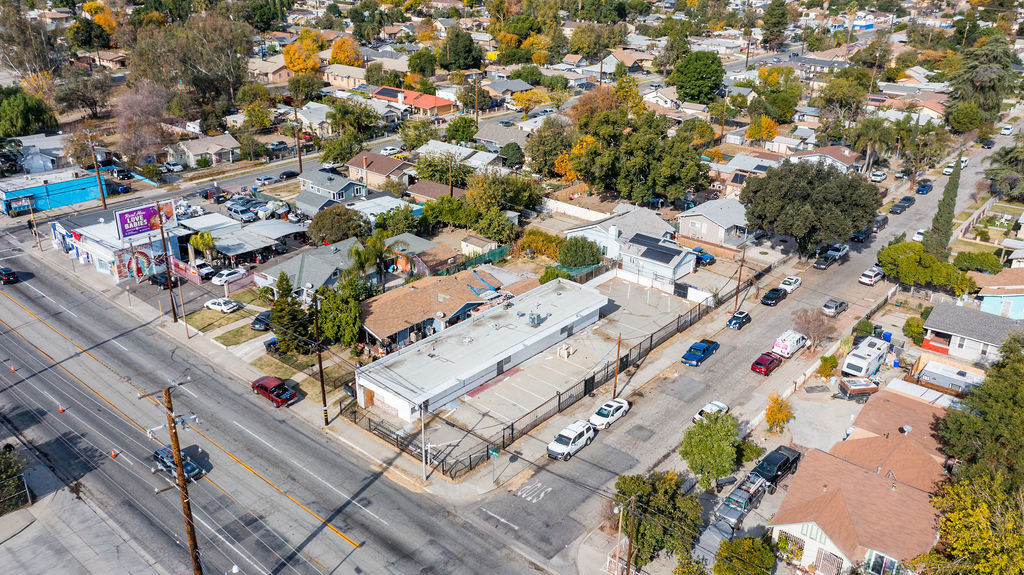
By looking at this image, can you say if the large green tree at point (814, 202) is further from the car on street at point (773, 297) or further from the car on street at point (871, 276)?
the car on street at point (773, 297)

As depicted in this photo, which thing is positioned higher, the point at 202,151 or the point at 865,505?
the point at 865,505

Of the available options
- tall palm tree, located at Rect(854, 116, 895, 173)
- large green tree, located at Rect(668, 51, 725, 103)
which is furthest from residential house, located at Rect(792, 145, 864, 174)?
large green tree, located at Rect(668, 51, 725, 103)

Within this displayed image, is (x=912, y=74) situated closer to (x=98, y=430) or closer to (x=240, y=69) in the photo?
(x=240, y=69)

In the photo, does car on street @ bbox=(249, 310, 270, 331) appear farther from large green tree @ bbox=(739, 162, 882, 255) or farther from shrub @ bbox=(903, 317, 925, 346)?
shrub @ bbox=(903, 317, 925, 346)

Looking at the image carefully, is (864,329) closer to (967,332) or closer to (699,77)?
(967,332)

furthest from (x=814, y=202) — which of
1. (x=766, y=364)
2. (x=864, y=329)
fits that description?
(x=766, y=364)

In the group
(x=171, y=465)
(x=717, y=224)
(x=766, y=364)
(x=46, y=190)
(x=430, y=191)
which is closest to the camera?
(x=171, y=465)

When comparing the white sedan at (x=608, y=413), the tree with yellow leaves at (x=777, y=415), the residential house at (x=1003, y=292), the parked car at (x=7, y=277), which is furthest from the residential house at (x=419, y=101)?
the tree with yellow leaves at (x=777, y=415)

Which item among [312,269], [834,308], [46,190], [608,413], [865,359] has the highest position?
[312,269]
